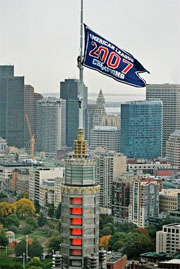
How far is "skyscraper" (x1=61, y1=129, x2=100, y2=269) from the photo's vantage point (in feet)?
33.4

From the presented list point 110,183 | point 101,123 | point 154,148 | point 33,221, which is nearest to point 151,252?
point 33,221

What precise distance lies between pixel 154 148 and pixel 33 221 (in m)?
15.9

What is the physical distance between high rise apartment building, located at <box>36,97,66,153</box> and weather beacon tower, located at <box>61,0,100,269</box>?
28.6 meters

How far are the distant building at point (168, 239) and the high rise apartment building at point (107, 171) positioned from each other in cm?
554

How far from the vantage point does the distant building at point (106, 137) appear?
128 ft

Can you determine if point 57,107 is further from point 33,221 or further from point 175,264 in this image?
point 175,264

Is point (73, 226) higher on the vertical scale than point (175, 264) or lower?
higher

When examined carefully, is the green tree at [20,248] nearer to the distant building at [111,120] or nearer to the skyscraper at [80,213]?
the skyscraper at [80,213]

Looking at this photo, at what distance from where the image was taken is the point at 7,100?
4322 centimetres

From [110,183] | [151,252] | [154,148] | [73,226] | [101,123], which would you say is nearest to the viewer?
[73,226]

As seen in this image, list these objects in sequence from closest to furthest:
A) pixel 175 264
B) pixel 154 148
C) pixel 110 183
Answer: pixel 175 264, pixel 110 183, pixel 154 148

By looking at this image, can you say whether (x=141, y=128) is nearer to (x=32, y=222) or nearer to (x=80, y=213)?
(x=32, y=222)

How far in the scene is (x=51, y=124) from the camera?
138 feet

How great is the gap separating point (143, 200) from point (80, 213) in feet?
45.4
